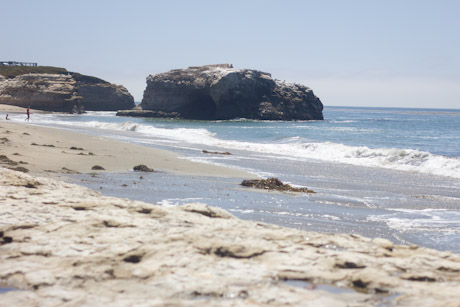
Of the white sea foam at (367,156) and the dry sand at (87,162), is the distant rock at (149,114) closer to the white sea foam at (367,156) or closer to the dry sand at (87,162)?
the white sea foam at (367,156)

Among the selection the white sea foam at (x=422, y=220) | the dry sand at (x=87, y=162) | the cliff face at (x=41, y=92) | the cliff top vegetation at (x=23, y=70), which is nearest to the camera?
the white sea foam at (x=422, y=220)

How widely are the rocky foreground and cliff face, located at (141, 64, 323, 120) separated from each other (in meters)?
63.7

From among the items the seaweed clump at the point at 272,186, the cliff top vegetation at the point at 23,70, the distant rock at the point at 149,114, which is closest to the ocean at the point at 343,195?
the seaweed clump at the point at 272,186

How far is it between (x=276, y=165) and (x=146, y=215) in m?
12.8

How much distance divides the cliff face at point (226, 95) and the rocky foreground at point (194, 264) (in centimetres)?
6365

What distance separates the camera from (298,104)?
249 ft

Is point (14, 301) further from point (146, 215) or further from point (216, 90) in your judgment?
point (216, 90)

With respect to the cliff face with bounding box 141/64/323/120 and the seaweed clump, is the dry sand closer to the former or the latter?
the seaweed clump

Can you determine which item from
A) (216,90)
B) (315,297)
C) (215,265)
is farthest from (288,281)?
(216,90)

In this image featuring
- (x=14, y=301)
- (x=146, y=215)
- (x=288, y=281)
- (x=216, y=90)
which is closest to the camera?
(x=14, y=301)

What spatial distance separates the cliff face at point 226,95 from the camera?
7019 centimetres

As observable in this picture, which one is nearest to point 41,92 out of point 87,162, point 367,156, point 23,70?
point 23,70

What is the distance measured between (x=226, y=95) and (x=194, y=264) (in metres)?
65.5

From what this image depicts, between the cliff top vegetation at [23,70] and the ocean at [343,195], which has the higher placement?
the cliff top vegetation at [23,70]
